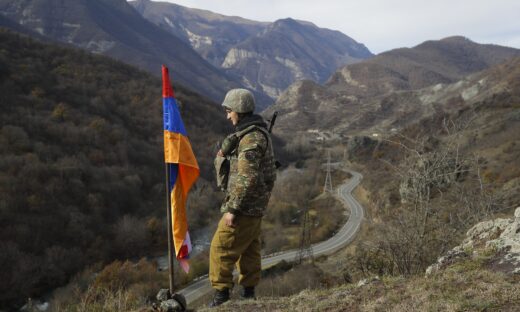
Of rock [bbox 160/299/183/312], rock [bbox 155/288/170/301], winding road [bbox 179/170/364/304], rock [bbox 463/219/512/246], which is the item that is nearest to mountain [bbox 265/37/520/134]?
winding road [bbox 179/170/364/304]

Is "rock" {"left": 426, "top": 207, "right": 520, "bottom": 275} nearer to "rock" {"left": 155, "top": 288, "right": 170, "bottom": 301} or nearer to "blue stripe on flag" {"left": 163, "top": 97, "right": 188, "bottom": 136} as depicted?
"rock" {"left": 155, "top": 288, "right": 170, "bottom": 301}

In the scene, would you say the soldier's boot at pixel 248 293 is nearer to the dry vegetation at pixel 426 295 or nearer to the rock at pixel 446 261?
the dry vegetation at pixel 426 295

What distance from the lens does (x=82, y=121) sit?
48188 mm

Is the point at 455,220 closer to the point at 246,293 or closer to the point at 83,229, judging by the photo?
the point at 246,293

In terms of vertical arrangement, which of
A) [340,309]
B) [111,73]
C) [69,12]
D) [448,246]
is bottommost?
[448,246]

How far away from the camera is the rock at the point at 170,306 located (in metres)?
4.08

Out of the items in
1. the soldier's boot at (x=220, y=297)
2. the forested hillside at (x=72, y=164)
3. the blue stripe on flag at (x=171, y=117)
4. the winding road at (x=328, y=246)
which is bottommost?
the winding road at (x=328, y=246)

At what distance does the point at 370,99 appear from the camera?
142875 millimetres

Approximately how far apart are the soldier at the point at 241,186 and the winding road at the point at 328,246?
2179 cm

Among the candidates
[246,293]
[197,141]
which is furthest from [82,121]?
[246,293]

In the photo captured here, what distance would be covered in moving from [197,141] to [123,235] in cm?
2839

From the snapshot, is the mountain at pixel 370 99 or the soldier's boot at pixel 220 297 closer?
the soldier's boot at pixel 220 297

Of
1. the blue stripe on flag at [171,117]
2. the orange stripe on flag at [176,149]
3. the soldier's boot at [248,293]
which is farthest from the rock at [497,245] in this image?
the blue stripe on flag at [171,117]

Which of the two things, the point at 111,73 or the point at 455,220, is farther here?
the point at 111,73
